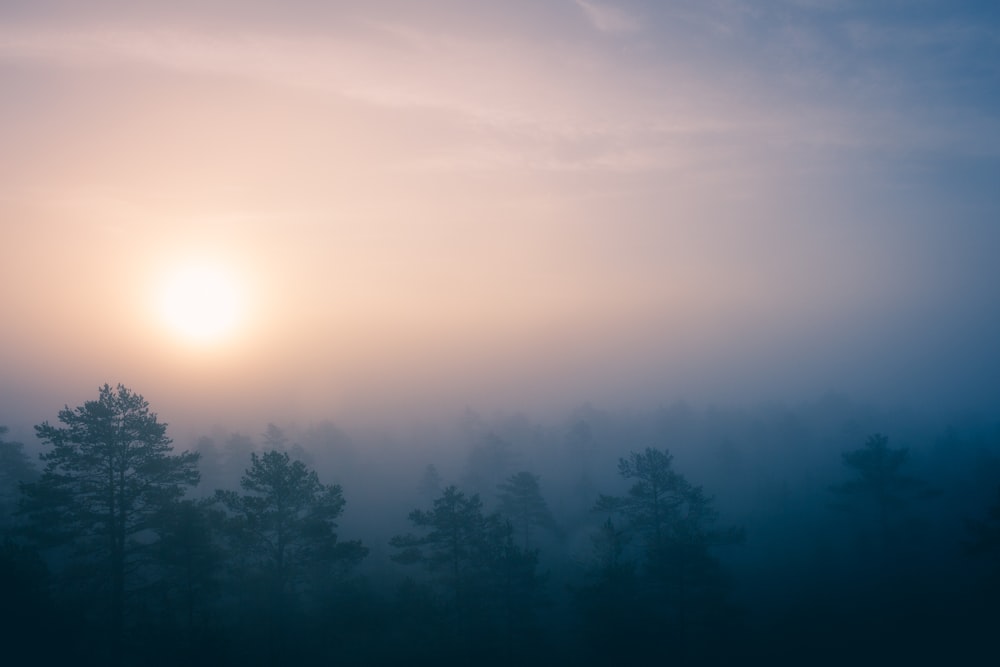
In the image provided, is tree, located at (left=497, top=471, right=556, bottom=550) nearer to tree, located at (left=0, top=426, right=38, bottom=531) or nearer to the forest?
the forest

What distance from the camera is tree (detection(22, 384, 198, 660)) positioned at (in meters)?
19.5

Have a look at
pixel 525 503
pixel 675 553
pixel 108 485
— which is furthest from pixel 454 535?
pixel 525 503

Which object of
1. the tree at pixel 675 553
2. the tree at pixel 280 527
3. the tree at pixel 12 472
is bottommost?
the tree at pixel 675 553

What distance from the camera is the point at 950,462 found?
207 ft

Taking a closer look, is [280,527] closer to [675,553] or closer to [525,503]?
[675,553]

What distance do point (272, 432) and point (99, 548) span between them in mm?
41432

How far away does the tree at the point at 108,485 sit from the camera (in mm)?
19484

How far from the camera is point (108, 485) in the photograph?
20062 mm

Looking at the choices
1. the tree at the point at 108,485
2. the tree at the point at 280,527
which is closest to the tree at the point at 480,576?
the tree at the point at 280,527

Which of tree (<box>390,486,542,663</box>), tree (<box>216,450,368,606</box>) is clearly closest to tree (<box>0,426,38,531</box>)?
tree (<box>216,450,368,606</box>)

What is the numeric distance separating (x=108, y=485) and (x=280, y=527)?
669 centimetres

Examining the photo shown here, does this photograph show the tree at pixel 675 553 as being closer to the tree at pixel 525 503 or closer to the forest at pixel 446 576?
the forest at pixel 446 576

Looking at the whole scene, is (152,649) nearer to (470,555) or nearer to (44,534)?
(44,534)

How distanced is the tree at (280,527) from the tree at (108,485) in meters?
2.53
